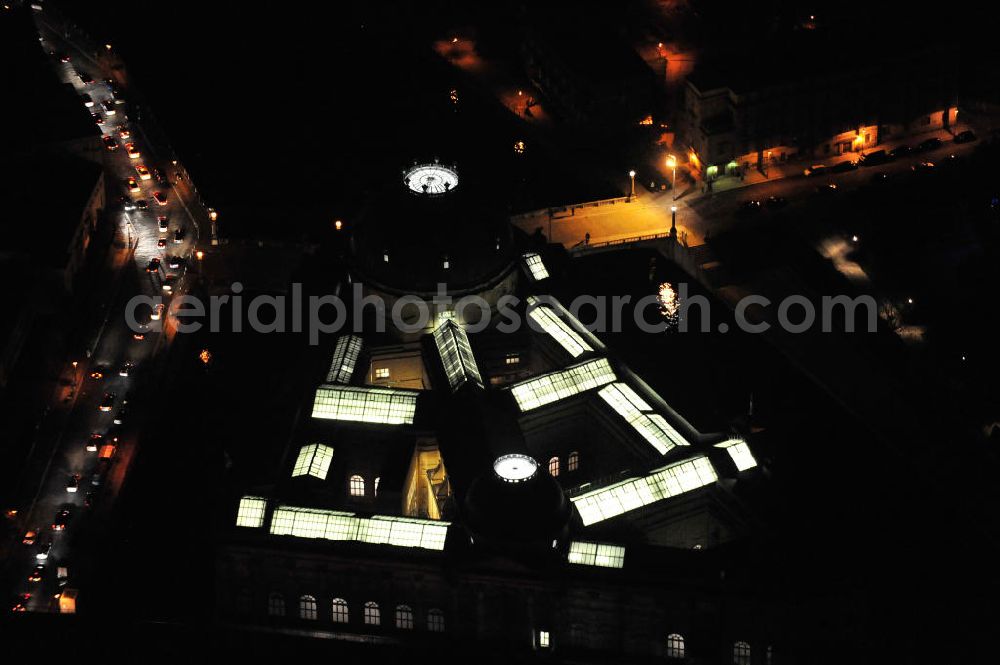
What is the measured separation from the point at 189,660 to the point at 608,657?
35.3m

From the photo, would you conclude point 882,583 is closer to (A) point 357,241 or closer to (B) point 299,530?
(B) point 299,530

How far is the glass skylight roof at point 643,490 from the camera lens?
169 metres

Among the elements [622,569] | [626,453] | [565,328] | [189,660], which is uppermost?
[565,328]

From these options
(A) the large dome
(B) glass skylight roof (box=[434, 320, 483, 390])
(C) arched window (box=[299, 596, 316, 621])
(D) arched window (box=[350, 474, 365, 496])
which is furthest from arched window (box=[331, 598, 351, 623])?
(A) the large dome

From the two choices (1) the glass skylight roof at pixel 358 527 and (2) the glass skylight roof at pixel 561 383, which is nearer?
(1) the glass skylight roof at pixel 358 527

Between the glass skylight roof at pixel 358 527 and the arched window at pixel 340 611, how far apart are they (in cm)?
576

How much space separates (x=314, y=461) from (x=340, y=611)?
15.8 meters

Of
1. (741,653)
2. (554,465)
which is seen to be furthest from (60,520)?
(741,653)

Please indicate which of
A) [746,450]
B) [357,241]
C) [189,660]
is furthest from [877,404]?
[189,660]

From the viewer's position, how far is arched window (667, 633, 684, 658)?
160375 mm

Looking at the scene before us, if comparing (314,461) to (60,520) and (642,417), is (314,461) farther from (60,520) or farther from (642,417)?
(642,417)

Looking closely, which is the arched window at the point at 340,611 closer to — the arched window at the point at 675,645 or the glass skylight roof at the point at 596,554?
the glass skylight roof at the point at 596,554

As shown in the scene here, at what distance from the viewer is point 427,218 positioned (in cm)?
19012

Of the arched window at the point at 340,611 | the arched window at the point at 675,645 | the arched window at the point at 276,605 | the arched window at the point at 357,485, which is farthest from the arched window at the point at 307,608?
the arched window at the point at 675,645
